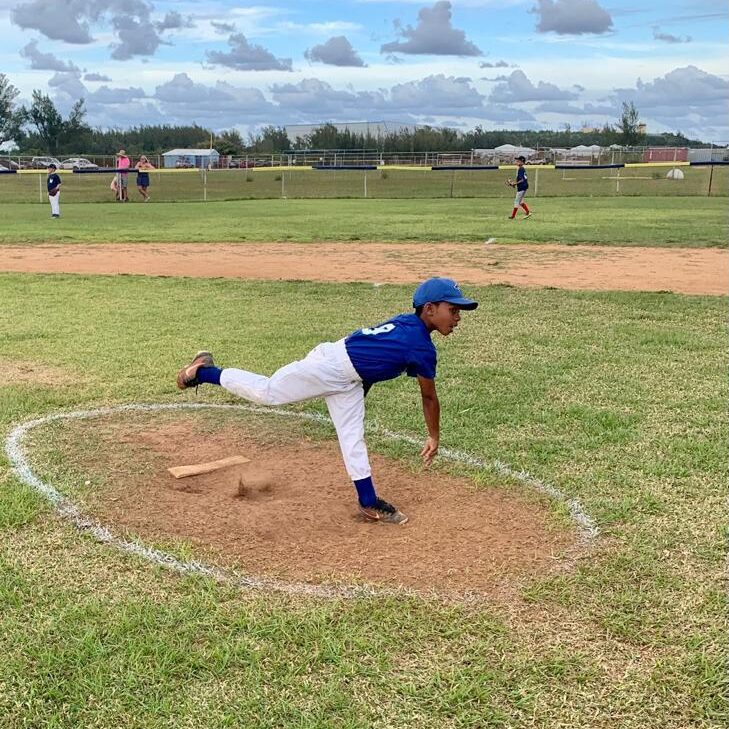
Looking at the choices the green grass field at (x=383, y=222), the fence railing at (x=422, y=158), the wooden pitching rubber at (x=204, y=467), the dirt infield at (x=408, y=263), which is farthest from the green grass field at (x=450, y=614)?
the fence railing at (x=422, y=158)

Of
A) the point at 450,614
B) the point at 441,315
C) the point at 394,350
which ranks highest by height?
the point at 441,315

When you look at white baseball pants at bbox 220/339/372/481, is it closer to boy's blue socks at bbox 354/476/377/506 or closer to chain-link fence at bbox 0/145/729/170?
boy's blue socks at bbox 354/476/377/506

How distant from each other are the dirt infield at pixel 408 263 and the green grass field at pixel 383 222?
1.26m

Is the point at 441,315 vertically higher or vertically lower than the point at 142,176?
lower

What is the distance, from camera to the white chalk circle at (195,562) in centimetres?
339

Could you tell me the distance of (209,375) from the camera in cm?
460

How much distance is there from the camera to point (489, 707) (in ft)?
8.71

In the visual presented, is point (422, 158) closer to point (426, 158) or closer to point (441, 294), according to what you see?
point (426, 158)

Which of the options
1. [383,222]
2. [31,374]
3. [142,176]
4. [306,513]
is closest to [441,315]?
[306,513]

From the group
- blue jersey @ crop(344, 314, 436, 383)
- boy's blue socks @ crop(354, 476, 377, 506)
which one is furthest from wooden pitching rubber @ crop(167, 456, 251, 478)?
blue jersey @ crop(344, 314, 436, 383)

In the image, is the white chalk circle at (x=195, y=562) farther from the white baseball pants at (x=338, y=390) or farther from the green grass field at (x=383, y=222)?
the green grass field at (x=383, y=222)

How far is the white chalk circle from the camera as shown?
3.39 metres

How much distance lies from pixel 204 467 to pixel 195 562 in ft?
3.80

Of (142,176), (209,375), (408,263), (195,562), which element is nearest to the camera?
(195,562)
